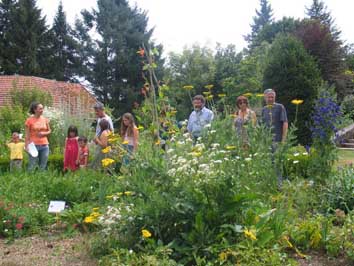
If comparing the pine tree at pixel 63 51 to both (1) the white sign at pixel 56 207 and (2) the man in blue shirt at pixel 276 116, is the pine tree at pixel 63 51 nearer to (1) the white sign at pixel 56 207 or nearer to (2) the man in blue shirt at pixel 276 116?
(2) the man in blue shirt at pixel 276 116

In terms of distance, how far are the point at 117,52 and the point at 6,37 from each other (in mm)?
7902

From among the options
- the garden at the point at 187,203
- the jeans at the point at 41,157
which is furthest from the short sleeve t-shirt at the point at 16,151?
the garden at the point at 187,203

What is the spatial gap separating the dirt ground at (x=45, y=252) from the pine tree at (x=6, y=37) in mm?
28773

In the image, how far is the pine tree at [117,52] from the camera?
2953cm

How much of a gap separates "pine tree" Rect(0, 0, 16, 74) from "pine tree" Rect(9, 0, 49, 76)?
247 mm

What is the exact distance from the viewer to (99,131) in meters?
7.12

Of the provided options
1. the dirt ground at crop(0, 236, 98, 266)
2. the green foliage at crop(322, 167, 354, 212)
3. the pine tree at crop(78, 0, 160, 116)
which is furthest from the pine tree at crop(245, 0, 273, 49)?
the dirt ground at crop(0, 236, 98, 266)

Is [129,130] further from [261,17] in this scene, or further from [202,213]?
[261,17]

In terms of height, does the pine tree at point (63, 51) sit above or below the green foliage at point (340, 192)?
above

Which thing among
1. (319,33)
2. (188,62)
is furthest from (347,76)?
(188,62)

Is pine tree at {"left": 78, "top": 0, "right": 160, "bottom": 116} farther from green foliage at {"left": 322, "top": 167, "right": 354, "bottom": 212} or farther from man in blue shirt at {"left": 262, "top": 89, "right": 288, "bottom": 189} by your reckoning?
green foliage at {"left": 322, "top": 167, "right": 354, "bottom": 212}

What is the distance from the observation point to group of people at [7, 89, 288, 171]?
5.93m

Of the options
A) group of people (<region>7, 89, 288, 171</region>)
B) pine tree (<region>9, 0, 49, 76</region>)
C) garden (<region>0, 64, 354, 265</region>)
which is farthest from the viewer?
pine tree (<region>9, 0, 49, 76</region>)

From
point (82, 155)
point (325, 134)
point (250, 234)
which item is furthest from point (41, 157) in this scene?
point (250, 234)
